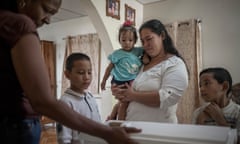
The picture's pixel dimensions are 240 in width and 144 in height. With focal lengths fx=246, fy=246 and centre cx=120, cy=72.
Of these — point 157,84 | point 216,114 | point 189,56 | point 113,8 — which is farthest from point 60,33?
point 216,114

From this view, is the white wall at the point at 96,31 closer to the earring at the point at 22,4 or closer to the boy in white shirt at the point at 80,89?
the boy in white shirt at the point at 80,89

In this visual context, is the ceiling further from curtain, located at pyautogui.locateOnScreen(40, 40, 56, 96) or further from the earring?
the earring

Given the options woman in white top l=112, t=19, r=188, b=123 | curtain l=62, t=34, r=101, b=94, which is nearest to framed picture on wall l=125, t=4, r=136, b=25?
curtain l=62, t=34, r=101, b=94

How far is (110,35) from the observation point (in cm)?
288

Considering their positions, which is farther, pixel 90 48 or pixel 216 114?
pixel 90 48

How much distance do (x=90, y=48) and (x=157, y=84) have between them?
131 inches

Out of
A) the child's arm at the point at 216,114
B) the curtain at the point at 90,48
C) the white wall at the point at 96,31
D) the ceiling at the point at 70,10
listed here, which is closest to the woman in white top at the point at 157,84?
the child's arm at the point at 216,114

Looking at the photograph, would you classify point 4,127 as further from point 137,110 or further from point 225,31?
point 225,31

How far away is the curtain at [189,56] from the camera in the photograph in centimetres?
314

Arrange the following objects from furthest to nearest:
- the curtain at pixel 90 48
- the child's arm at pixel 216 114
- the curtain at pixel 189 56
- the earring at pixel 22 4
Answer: the curtain at pixel 90 48 < the curtain at pixel 189 56 < the child's arm at pixel 216 114 < the earring at pixel 22 4

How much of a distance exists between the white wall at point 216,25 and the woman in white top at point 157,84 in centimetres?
207

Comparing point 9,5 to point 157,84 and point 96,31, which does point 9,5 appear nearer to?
point 157,84

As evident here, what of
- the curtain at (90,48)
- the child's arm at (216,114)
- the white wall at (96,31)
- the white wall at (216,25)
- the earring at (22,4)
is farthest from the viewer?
the curtain at (90,48)

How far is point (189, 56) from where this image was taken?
3254 mm
